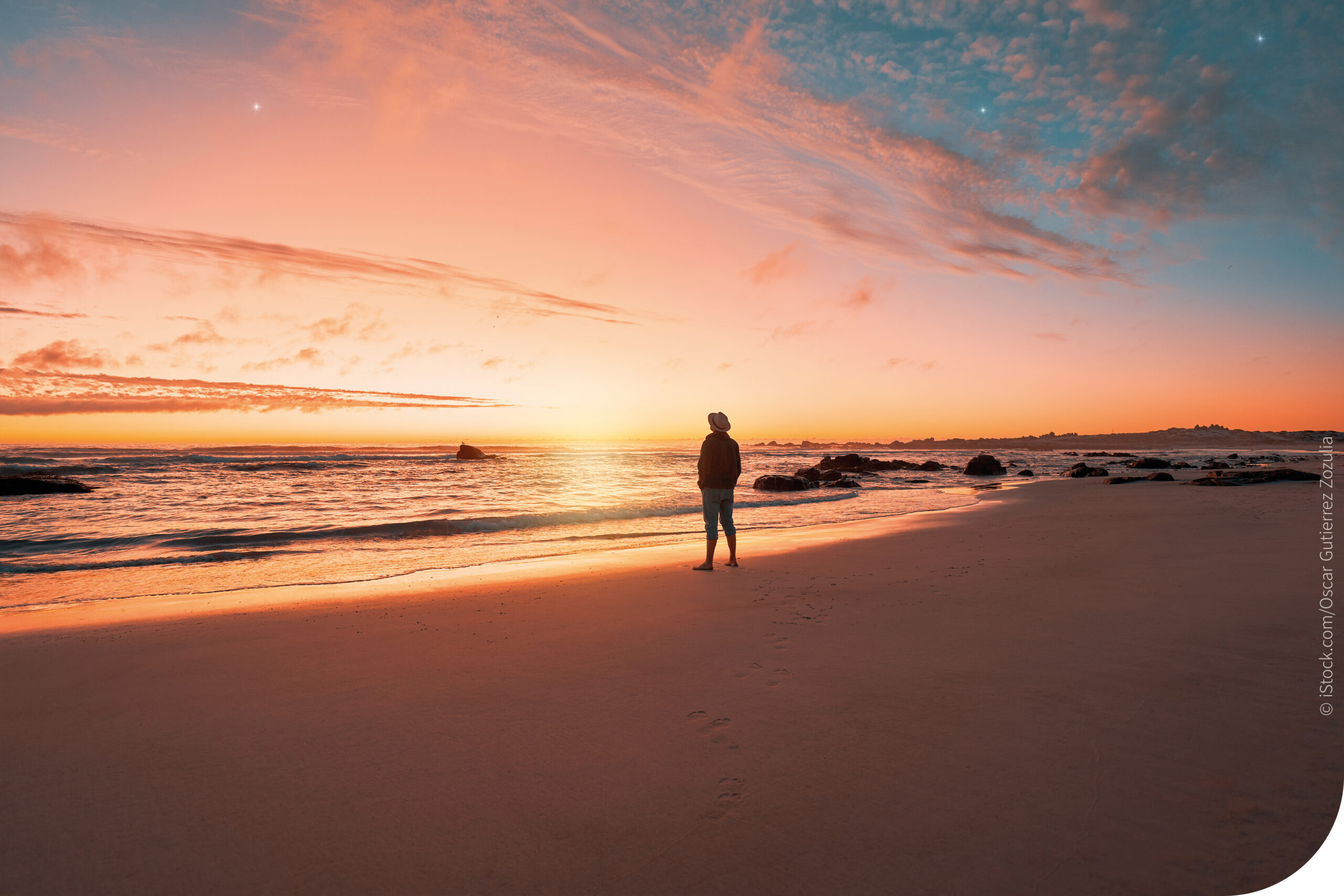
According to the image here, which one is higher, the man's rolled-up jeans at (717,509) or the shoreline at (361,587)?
the man's rolled-up jeans at (717,509)

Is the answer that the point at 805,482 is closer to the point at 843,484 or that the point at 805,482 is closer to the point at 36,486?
the point at 843,484

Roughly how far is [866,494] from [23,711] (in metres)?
26.6

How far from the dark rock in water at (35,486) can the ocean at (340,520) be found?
2.76 feet

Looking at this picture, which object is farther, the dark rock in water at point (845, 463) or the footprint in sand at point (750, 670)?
the dark rock in water at point (845, 463)

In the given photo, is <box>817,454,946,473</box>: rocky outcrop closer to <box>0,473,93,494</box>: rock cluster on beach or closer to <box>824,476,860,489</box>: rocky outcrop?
<box>824,476,860,489</box>: rocky outcrop

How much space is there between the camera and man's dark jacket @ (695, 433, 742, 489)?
10312 mm

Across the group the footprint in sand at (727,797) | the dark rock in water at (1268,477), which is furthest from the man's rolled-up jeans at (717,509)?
the dark rock in water at (1268,477)

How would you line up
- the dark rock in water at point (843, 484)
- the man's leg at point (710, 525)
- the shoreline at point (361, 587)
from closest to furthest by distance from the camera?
the shoreline at point (361, 587) < the man's leg at point (710, 525) < the dark rock in water at point (843, 484)

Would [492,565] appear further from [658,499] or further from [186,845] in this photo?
[658,499]

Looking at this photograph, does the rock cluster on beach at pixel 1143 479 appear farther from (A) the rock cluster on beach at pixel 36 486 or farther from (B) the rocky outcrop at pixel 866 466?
(A) the rock cluster on beach at pixel 36 486

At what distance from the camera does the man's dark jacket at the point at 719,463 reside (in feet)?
33.8

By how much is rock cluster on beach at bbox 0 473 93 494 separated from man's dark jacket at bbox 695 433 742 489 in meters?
27.8

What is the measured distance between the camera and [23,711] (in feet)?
14.3

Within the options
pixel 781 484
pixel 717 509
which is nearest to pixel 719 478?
pixel 717 509
